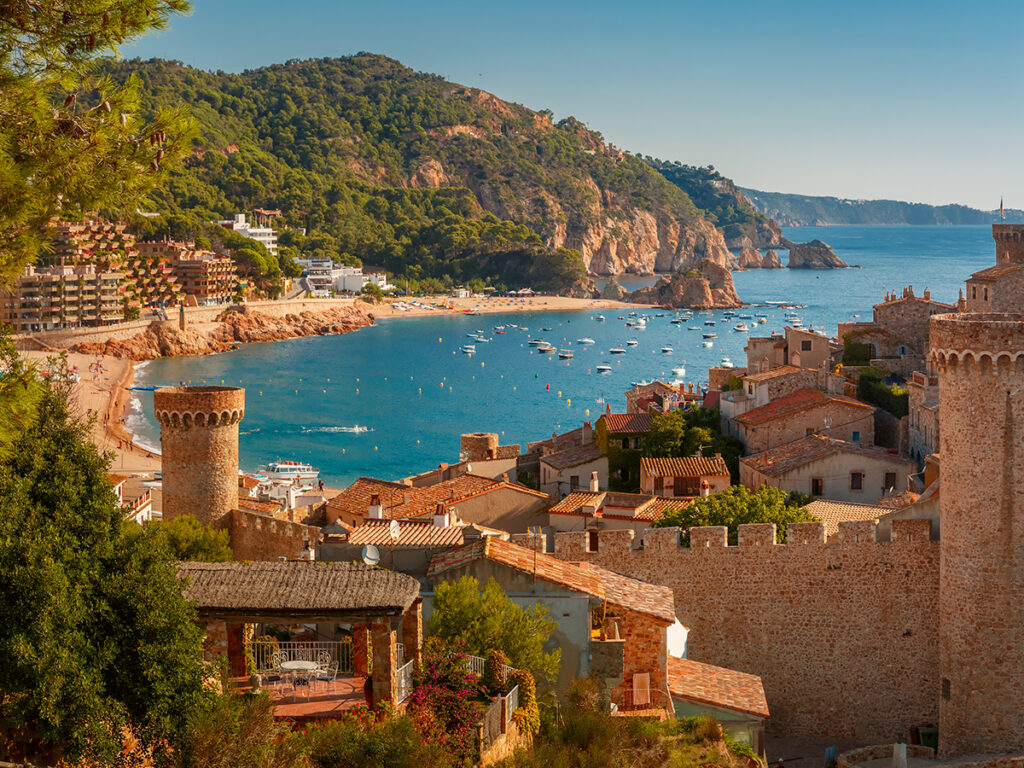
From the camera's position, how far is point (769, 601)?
640 inches

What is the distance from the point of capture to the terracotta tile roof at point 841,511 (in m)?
20.4

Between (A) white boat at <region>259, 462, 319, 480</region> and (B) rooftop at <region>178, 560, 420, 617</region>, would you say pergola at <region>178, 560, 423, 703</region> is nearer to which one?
(B) rooftop at <region>178, 560, 420, 617</region>

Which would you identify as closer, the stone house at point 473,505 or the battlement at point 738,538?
the battlement at point 738,538

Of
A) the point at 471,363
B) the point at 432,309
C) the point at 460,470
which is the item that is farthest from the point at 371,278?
the point at 460,470

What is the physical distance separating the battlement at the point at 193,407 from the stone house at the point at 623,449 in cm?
1162

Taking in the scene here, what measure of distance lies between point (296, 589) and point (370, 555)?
1.46 metres

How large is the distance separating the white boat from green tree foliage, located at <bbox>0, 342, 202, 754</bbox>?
119ft

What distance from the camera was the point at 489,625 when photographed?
11.1 metres

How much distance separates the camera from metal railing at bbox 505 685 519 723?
1012 cm

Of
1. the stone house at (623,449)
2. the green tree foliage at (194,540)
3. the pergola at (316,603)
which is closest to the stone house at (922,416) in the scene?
the stone house at (623,449)

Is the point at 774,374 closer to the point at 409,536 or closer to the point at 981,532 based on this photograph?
the point at 981,532

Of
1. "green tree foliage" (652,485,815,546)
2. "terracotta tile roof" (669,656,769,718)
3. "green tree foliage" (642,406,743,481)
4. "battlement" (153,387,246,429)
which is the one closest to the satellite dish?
"terracotta tile roof" (669,656,769,718)

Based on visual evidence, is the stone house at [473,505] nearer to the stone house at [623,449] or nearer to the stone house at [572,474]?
the stone house at [572,474]

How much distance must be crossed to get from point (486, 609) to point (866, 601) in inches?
281
